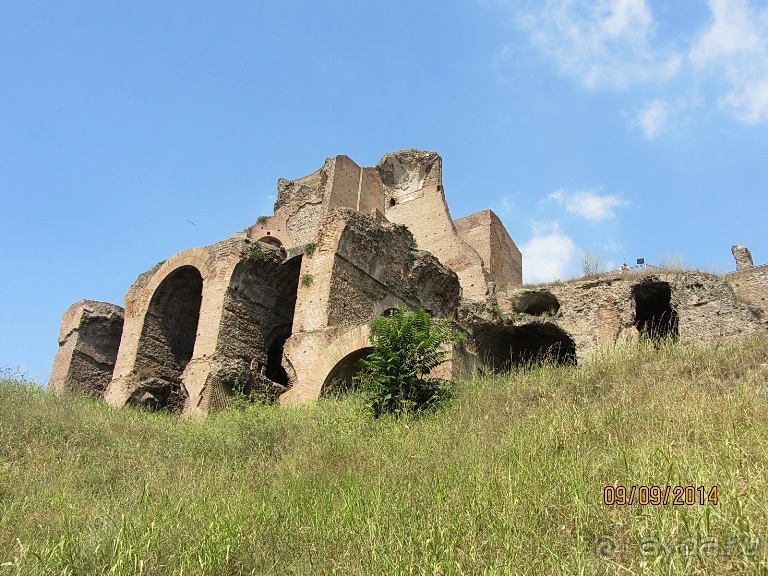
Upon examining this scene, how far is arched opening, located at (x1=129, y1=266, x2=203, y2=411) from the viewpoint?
1402cm

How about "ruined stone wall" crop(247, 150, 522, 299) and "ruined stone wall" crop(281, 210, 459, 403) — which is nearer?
"ruined stone wall" crop(281, 210, 459, 403)

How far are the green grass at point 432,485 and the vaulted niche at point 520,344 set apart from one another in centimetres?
757

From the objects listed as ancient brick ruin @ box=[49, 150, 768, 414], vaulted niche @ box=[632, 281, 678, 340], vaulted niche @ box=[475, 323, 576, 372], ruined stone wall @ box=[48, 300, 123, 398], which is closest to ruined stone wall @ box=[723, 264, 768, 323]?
ancient brick ruin @ box=[49, 150, 768, 414]

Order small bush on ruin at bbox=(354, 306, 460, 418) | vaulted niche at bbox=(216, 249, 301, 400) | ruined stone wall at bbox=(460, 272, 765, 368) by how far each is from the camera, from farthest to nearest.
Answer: ruined stone wall at bbox=(460, 272, 765, 368) → vaulted niche at bbox=(216, 249, 301, 400) → small bush on ruin at bbox=(354, 306, 460, 418)

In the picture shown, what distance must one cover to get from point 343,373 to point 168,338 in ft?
20.0

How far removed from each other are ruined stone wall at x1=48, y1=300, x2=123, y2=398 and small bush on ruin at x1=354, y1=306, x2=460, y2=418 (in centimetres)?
1026

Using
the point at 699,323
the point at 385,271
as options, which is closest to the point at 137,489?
the point at 385,271

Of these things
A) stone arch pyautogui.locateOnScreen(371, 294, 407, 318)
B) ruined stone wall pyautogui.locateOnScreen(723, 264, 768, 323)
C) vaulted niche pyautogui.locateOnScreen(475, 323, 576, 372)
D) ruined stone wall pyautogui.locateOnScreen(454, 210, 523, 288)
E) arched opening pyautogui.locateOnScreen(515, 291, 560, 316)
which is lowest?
stone arch pyautogui.locateOnScreen(371, 294, 407, 318)

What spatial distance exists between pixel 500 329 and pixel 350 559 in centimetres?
1260

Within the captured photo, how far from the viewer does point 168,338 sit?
51.0 feet

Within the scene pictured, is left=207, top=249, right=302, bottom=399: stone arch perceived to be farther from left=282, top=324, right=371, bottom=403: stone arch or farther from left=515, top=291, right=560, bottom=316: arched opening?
left=515, top=291, right=560, bottom=316: arched opening

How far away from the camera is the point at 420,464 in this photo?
5582mm

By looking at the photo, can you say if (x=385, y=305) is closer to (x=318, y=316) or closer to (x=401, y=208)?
(x=318, y=316)
